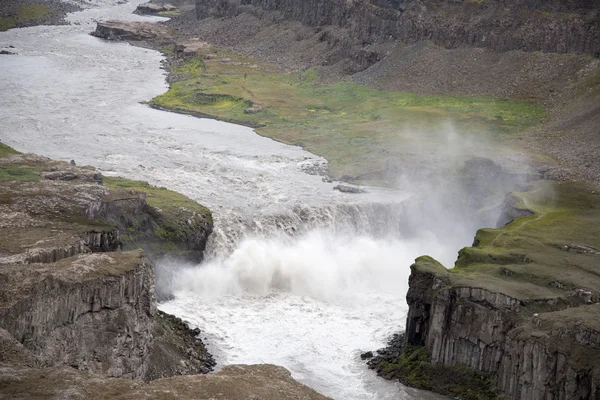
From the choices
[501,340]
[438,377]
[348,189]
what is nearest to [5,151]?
[348,189]

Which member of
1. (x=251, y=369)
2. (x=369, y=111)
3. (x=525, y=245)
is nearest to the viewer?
(x=251, y=369)

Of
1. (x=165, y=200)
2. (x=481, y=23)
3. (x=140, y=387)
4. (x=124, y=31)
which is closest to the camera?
(x=140, y=387)

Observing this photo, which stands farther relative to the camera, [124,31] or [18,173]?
[124,31]

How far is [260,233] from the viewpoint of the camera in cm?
7738

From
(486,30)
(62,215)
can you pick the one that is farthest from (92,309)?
(486,30)

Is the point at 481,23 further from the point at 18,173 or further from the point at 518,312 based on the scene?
the point at 518,312

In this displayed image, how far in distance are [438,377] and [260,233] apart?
26554mm

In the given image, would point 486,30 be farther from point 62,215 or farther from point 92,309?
point 92,309

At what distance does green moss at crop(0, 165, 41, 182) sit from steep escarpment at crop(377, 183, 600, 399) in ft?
99.6

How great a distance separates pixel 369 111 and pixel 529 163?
37.3 meters

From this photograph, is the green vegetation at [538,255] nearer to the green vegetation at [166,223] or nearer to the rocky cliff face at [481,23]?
the green vegetation at [166,223]

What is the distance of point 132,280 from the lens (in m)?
47.5

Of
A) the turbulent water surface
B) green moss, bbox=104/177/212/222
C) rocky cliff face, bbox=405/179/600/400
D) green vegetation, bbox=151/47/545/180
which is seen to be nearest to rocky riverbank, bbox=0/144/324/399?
green moss, bbox=104/177/212/222

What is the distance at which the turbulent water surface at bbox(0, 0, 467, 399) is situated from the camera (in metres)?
60.2
